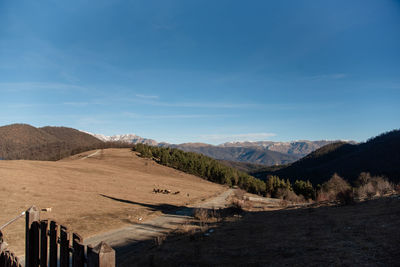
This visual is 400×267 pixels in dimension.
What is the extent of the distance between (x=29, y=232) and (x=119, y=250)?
6209 mm

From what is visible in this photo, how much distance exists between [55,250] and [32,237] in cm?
121

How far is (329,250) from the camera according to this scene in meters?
6.70

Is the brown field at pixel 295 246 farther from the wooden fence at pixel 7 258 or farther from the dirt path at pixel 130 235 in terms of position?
the wooden fence at pixel 7 258

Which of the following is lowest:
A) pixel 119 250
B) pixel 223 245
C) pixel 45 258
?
pixel 119 250

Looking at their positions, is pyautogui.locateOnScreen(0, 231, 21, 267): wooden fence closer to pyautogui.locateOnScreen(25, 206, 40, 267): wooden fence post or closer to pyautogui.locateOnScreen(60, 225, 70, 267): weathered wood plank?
pyautogui.locateOnScreen(25, 206, 40, 267): wooden fence post

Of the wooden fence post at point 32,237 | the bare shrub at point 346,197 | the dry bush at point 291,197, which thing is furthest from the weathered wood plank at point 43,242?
the dry bush at point 291,197

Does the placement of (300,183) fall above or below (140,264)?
below

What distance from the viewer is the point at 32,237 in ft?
16.0

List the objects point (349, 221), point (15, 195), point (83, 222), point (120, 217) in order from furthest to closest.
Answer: point (15, 195) → point (120, 217) → point (83, 222) → point (349, 221)

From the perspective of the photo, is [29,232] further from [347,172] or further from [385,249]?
[347,172]

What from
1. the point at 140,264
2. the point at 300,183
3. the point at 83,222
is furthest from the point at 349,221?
the point at 300,183

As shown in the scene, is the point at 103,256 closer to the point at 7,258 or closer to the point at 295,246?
the point at 7,258

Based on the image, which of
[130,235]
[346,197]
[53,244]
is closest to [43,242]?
[53,244]

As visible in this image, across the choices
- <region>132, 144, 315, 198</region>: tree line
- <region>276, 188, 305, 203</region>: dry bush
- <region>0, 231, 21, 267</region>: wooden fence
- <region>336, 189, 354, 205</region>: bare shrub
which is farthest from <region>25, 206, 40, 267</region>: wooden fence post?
<region>132, 144, 315, 198</region>: tree line
